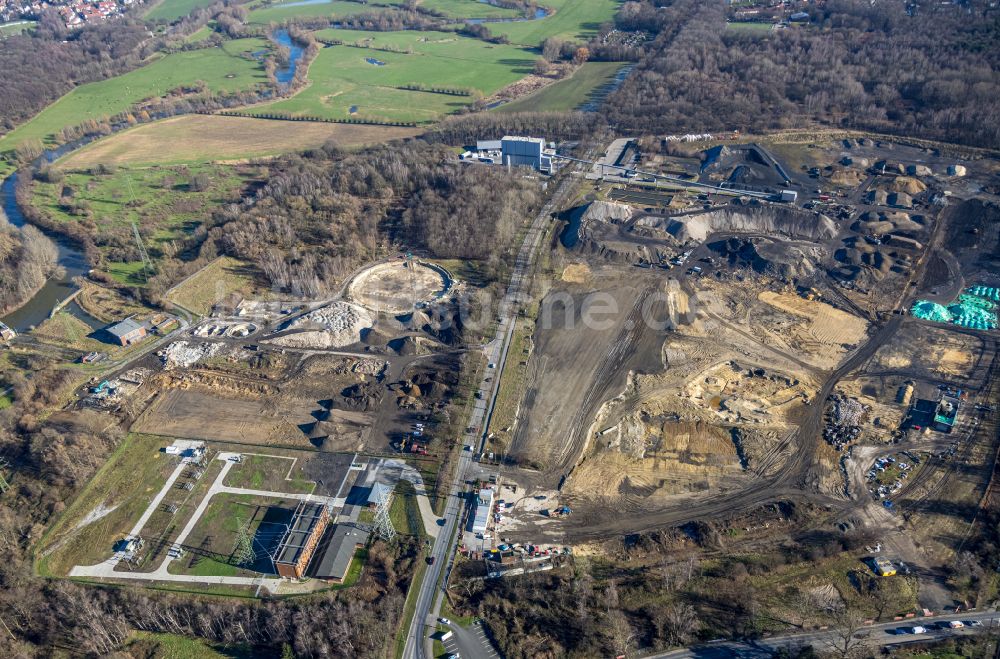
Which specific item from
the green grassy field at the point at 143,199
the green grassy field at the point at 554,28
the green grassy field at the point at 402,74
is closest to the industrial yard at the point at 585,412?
the green grassy field at the point at 143,199

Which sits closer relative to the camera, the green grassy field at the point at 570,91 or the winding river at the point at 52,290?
the winding river at the point at 52,290

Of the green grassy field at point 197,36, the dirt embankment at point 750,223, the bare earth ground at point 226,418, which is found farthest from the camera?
the green grassy field at point 197,36

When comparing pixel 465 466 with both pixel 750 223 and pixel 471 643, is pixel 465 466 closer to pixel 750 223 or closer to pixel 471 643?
pixel 471 643

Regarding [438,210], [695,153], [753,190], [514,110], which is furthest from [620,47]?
[438,210]

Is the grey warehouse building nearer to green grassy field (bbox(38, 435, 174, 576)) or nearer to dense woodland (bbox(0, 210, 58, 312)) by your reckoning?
dense woodland (bbox(0, 210, 58, 312))

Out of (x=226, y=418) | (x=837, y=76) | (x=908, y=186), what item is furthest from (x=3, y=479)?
(x=837, y=76)

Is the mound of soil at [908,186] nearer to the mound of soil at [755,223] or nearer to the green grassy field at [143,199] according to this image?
the mound of soil at [755,223]

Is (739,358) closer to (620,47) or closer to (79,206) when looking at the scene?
(79,206)
